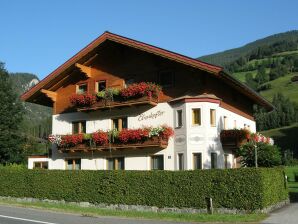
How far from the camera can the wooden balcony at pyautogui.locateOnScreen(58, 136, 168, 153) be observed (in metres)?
30.2

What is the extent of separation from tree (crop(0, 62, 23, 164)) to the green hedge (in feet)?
72.9

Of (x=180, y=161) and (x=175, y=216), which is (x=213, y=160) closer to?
(x=180, y=161)

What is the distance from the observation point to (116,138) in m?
32.0

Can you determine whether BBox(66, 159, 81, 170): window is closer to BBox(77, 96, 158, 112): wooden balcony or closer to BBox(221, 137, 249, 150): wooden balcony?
BBox(77, 96, 158, 112): wooden balcony

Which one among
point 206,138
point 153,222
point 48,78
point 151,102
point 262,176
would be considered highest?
point 48,78

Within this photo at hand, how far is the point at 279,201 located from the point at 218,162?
20.0 feet

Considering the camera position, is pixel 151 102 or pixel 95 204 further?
pixel 151 102

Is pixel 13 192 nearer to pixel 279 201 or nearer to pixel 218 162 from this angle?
pixel 218 162

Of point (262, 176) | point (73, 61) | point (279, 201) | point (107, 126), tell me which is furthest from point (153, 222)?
point (73, 61)

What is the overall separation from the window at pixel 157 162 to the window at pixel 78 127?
22.4 feet

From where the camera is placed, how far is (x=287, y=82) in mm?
168750

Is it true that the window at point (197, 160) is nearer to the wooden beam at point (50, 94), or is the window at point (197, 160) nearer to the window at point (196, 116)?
the window at point (196, 116)

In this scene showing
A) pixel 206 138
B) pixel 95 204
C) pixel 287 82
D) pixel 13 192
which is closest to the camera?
pixel 95 204

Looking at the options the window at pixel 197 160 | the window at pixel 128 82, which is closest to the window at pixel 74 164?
the window at pixel 128 82
